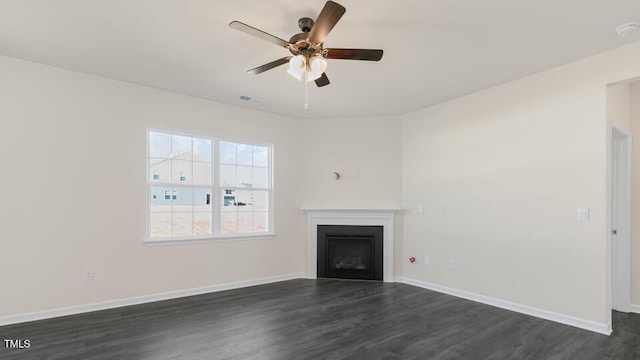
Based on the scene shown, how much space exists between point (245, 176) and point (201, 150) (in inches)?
30.7

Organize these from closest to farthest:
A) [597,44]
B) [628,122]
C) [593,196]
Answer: [597,44]
[593,196]
[628,122]

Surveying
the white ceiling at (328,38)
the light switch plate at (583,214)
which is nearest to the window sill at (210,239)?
the white ceiling at (328,38)

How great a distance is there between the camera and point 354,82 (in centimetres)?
386

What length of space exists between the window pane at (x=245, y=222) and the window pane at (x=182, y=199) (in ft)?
2.53

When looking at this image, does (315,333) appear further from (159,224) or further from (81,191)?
(81,191)

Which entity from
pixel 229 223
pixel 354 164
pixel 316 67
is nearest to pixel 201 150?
pixel 229 223

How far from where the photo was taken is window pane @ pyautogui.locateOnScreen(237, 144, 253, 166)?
195 inches

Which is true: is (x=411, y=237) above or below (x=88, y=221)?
below

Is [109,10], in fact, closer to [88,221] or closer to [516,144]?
[88,221]

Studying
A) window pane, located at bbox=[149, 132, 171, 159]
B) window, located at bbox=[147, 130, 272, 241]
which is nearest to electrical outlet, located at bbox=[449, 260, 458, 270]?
window, located at bbox=[147, 130, 272, 241]

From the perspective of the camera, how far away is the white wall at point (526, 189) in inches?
125

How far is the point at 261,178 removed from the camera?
17.0 feet

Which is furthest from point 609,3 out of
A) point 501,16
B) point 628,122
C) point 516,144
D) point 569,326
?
point 569,326

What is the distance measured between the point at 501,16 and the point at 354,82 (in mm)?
1702
